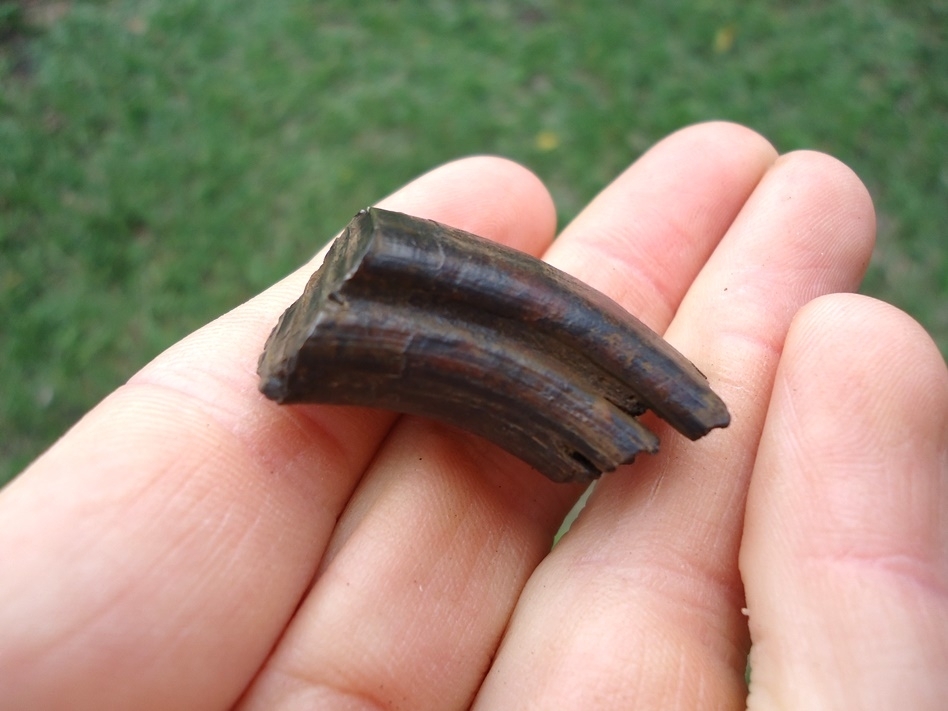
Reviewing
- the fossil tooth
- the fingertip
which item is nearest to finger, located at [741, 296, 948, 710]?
the fossil tooth

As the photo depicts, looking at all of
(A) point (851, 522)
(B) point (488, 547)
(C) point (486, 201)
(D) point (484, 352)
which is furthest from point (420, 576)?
(C) point (486, 201)

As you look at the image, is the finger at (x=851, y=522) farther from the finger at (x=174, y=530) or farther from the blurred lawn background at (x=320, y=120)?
the blurred lawn background at (x=320, y=120)

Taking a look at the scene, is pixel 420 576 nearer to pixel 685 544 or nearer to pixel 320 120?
pixel 685 544

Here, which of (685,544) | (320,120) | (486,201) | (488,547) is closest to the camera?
(685,544)

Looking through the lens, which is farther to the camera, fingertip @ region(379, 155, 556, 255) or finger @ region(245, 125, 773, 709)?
fingertip @ region(379, 155, 556, 255)

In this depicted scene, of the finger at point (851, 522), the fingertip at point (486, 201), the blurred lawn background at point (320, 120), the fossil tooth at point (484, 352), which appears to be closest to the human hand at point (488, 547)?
the finger at point (851, 522)

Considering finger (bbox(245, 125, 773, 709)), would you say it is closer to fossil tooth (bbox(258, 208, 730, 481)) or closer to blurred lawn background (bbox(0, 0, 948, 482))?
fossil tooth (bbox(258, 208, 730, 481))
